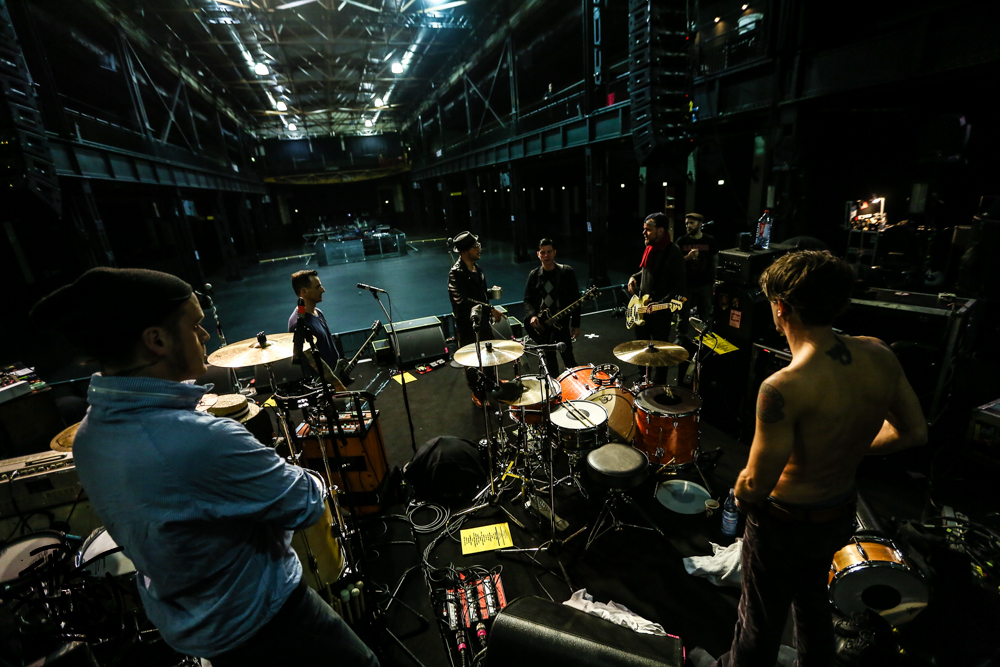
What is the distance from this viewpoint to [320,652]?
5.38ft

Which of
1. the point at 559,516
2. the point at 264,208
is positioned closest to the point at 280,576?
→ the point at 559,516

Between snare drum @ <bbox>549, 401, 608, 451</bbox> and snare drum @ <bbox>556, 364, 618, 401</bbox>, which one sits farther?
snare drum @ <bbox>556, 364, 618, 401</bbox>

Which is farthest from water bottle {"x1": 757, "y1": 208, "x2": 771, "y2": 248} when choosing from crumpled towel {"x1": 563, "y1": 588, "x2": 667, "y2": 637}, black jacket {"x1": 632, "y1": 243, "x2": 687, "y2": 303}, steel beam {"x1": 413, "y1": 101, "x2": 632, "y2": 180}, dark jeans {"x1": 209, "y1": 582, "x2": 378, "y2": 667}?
dark jeans {"x1": 209, "y1": 582, "x2": 378, "y2": 667}

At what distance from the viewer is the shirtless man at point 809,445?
5.99 ft

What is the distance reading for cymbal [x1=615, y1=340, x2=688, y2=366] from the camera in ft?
12.6

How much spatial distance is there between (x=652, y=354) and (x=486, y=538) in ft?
7.57

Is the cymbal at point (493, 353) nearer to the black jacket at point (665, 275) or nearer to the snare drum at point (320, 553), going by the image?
the snare drum at point (320, 553)

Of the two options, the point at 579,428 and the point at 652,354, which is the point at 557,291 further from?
the point at 579,428

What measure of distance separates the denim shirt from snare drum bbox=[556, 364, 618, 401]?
338cm

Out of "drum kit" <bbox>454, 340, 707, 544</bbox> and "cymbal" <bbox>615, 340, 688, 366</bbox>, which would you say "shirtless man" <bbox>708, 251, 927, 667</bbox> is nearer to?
"drum kit" <bbox>454, 340, 707, 544</bbox>

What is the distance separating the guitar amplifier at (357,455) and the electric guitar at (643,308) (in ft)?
11.6

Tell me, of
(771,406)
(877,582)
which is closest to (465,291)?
(771,406)

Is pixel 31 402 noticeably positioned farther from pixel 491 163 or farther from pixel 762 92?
pixel 491 163

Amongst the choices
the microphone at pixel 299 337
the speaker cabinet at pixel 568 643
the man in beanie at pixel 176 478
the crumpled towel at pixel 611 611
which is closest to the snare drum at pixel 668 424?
the crumpled towel at pixel 611 611
